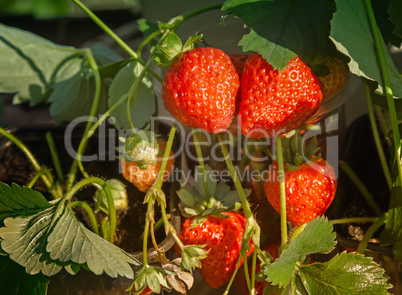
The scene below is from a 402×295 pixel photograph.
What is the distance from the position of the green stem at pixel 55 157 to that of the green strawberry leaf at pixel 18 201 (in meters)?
0.19

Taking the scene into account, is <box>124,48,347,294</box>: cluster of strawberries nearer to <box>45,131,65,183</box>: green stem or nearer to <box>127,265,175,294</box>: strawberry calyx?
<box>127,265,175,294</box>: strawberry calyx

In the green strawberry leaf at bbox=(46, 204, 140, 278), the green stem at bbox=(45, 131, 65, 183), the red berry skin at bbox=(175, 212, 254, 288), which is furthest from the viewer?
the green stem at bbox=(45, 131, 65, 183)

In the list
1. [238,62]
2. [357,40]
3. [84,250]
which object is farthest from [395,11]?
[84,250]

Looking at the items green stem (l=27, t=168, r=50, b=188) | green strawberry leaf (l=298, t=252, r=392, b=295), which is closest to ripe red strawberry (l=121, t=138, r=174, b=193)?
green stem (l=27, t=168, r=50, b=188)

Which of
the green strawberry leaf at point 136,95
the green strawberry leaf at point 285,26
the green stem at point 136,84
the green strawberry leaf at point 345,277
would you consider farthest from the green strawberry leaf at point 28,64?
the green strawberry leaf at point 345,277

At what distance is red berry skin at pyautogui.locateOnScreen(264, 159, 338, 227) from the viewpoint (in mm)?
500

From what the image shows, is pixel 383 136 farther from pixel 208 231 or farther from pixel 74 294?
pixel 74 294

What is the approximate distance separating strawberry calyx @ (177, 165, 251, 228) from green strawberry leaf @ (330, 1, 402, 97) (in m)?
0.19

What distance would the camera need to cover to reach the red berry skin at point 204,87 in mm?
443

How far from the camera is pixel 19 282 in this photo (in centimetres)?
46

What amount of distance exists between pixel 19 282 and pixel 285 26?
0.37m

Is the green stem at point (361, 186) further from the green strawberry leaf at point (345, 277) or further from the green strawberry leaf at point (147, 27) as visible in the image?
the green strawberry leaf at point (147, 27)

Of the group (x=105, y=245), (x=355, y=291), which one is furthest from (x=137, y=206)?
(x=355, y=291)

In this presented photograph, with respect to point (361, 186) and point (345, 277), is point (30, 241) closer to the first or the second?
point (345, 277)
